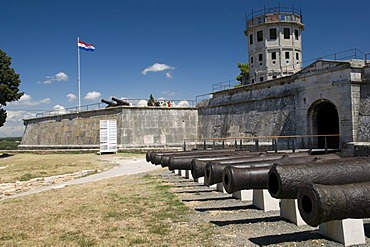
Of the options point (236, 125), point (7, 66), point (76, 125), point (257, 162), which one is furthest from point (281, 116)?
point (7, 66)

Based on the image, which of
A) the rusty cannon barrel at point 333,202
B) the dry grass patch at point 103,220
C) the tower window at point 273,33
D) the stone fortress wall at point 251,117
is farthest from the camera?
the tower window at point 273,33

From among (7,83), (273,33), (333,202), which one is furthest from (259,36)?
(333,202)

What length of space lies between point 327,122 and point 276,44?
1880cm

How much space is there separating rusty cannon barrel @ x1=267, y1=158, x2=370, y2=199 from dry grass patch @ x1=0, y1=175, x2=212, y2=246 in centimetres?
132

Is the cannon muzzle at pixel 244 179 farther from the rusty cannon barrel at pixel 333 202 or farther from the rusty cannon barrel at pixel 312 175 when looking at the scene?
the rusty cannon barrel at pixel 333 202

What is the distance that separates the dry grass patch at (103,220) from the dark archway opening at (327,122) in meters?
13.3

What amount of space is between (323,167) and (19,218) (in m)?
6.17

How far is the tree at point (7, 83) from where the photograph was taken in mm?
31281

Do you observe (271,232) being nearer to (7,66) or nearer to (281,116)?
(281,116)

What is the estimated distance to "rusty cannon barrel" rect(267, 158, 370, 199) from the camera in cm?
490

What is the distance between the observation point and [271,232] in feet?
17.7

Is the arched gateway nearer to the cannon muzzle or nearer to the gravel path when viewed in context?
the gravel path

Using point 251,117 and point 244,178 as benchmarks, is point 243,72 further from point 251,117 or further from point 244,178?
point 244,178

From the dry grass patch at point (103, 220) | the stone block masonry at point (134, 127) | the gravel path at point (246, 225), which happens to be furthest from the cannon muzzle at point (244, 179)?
the stone block masonry at point (134, 127)
